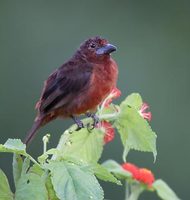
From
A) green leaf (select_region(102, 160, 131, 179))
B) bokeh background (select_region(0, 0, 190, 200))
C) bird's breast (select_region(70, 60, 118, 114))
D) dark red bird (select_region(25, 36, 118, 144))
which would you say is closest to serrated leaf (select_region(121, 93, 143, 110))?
green leaf (select_region(102, 160, 131, 179))

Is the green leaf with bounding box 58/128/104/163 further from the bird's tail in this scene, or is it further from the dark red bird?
the dark red bird

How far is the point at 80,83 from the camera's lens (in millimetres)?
3975

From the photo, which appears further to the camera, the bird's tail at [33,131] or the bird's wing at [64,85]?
the bird's wing at [64,85]

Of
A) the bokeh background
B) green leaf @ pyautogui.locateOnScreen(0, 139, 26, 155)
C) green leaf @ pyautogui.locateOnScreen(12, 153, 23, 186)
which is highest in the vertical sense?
green leaf @ pyautogui.locateOnScreen(0, 139, 26, 155)

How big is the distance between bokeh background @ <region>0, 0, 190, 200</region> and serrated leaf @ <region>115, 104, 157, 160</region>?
3397mm

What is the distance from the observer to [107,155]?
21.1 ft

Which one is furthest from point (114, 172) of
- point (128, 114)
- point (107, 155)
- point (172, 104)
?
point (172, 104)

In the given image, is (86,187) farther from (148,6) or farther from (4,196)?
(148,6)

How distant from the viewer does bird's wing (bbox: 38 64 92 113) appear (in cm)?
364

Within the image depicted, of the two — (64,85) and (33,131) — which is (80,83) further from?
(33,131)

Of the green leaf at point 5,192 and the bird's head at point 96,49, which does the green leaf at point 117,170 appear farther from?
the bird's head at point 96,49

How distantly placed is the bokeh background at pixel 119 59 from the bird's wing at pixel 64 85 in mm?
2048

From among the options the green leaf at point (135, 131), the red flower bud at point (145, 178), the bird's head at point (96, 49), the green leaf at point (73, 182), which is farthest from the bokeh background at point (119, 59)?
the green leaf at point (73, 182)

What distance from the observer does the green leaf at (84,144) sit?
255cm
